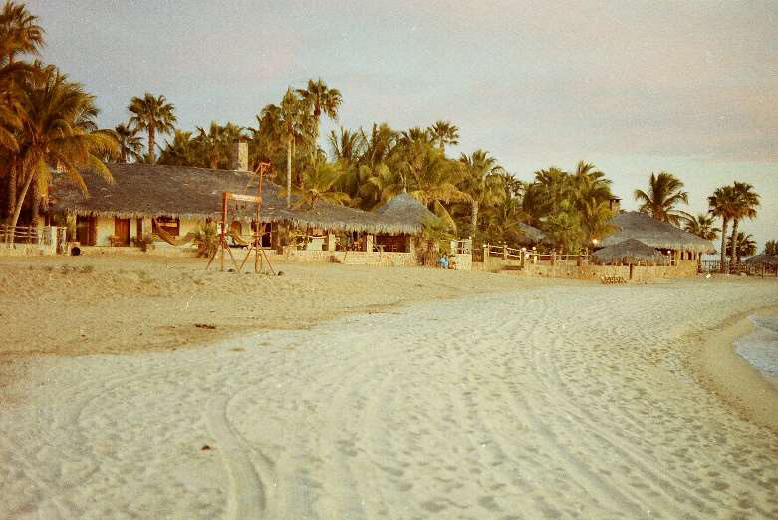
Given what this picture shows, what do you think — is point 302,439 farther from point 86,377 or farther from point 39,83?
point 39,83

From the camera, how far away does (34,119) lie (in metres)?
20.3

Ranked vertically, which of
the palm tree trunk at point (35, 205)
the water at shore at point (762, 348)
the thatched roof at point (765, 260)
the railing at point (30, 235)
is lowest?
the water at shore at point (762, 348)

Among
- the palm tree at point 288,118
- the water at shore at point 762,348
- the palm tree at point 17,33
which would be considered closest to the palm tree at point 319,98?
the palm tree at point 288,118

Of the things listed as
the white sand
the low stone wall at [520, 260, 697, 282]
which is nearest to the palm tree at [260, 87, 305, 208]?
the low stone wall at [520, 260, 697, 282]

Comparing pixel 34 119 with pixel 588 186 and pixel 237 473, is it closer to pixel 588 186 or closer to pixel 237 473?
pixel 237 473

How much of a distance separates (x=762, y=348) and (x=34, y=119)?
22.8 meters

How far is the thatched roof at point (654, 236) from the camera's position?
37.2 metres

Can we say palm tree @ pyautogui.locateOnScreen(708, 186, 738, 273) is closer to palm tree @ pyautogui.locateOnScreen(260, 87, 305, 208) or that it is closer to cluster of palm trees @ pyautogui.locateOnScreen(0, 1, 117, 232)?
palm tree @ pyautogui.locateOnScreen(260, 87, 305, 208)

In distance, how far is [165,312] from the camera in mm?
10156

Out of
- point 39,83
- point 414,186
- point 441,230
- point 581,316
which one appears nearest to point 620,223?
point 414,186

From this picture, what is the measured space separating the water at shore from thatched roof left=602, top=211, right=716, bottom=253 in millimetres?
23946

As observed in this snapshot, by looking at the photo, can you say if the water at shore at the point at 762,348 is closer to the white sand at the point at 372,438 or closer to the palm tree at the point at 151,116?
the white sand at the point at 372,438

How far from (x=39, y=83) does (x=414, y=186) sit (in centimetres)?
1939

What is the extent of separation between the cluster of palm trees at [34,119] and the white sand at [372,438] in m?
16.7
